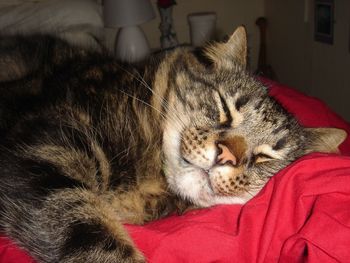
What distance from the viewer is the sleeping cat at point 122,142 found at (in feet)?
2.66

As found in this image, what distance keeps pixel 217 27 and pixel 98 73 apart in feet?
8.85

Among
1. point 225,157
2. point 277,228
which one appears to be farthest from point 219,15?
point 277,228

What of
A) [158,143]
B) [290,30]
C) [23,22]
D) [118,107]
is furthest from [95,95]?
[290,30]

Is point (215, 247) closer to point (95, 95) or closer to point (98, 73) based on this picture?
point (95, 95)

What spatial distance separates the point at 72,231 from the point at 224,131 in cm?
52

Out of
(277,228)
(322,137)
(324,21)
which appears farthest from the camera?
(324,21)

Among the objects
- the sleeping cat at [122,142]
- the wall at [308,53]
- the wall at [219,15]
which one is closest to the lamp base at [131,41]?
the wall at [219,15]

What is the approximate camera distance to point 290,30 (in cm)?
317

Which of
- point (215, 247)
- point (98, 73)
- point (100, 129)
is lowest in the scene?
point (215, 247)

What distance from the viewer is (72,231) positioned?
770 mm

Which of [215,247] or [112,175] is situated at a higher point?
[112,175]

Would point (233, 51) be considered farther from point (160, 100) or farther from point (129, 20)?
point (129, 20)

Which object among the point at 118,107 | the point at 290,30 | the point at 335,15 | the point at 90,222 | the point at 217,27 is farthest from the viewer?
the point at 217,27

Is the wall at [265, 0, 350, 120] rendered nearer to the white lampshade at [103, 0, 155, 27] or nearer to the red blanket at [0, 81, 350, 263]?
the white lampshade at [103, 0, 155, 27]
